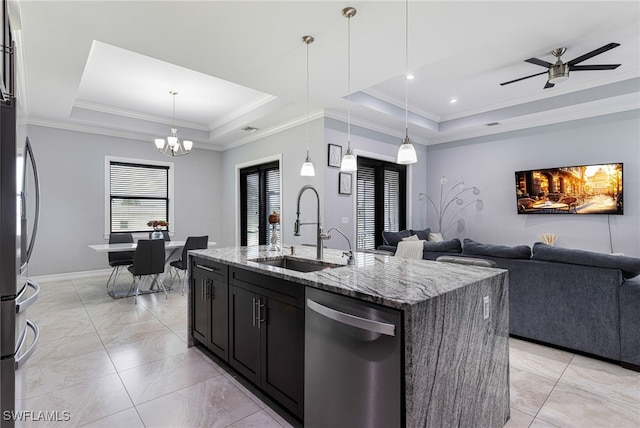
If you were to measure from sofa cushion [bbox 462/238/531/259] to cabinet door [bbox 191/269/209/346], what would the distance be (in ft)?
8.63

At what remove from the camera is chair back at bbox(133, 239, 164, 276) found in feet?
14.1

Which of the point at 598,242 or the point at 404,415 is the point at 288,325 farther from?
the point at 598,242

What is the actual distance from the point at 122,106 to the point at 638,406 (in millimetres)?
7225

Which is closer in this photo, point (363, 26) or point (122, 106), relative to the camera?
point (363, 26)

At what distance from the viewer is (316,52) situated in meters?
3.14

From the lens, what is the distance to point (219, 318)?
99.8 inches

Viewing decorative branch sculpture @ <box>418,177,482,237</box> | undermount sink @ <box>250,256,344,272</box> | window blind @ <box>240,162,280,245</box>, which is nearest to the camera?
undermount sink @ <box>250,256,344,272</box>

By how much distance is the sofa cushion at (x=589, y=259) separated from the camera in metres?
2.48

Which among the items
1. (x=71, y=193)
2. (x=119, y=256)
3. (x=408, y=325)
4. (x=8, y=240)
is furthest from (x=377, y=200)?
(x=71, y=193)

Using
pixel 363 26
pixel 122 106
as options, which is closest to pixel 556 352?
pixel 363 26

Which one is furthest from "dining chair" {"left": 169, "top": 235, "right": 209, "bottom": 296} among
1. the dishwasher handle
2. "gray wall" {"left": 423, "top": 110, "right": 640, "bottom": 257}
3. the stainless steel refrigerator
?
"gray wall" {"left": 423, "top": 110, "right": 640, "bottom": 257}

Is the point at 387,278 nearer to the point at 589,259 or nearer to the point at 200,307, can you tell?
the point at 200,307

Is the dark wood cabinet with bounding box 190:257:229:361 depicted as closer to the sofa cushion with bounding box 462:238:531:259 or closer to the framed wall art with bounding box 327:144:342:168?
the sofa cushion with bounding box 462:238:531:259

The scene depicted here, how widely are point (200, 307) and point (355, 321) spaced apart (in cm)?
192
